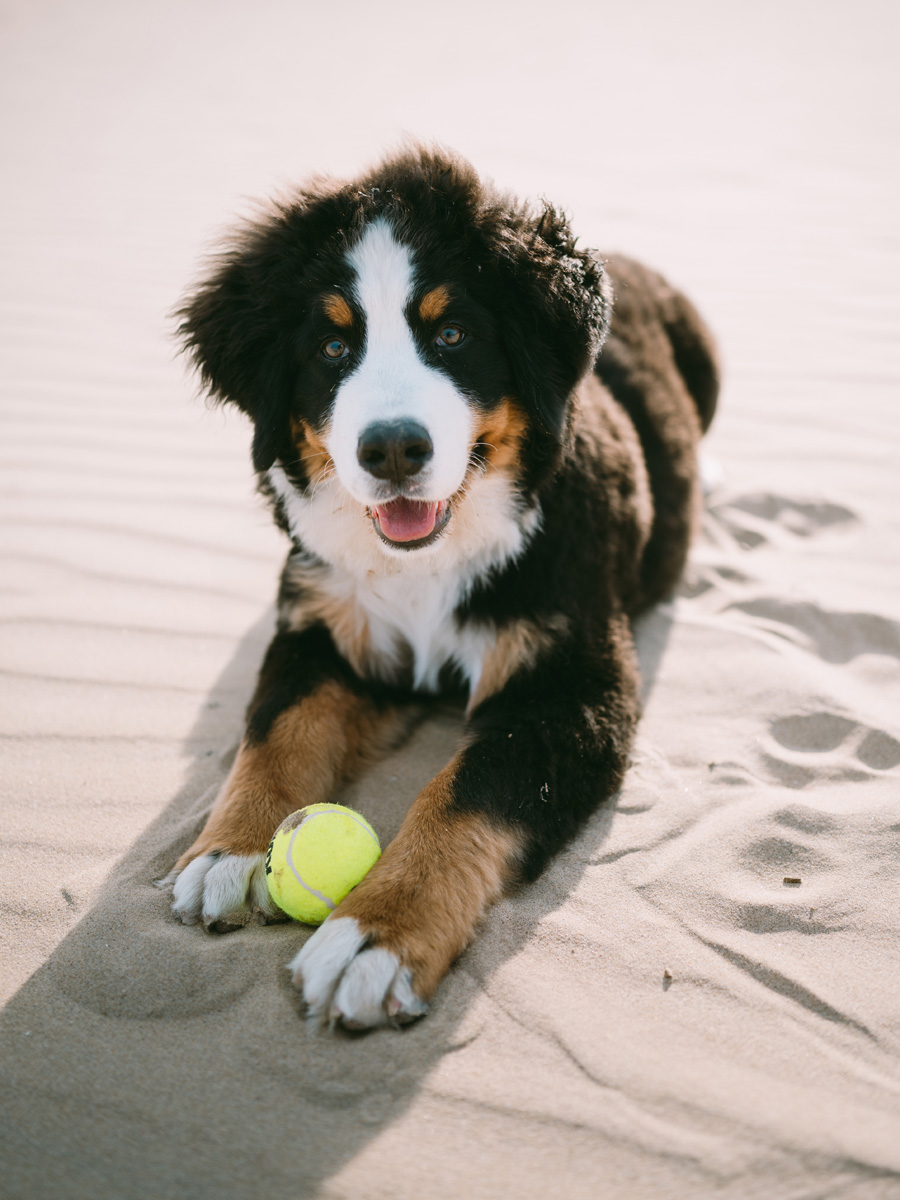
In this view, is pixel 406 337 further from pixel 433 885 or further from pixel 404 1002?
pixel 404 1002

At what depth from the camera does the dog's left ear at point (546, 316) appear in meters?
2.25

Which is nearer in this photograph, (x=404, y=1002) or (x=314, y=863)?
(x=404, y=1002)

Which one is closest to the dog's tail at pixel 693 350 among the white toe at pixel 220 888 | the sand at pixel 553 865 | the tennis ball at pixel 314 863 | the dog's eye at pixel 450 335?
the sand at pixel 553 865

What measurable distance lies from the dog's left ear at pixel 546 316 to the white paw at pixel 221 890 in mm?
1243

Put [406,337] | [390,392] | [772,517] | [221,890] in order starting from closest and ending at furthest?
[221,890], [390,392], [406,337], [772,517]

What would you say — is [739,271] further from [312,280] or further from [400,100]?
[400,100]

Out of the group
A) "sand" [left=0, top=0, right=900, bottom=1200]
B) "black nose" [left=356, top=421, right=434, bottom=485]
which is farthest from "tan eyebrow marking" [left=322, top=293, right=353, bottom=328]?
"sand" [left=0, top=0, right=900, bottom=1200]

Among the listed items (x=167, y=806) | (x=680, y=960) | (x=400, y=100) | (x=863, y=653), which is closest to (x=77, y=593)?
(x=167, y=806)

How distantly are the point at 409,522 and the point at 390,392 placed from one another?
0.33 metres

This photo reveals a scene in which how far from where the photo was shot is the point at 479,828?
1.97 m

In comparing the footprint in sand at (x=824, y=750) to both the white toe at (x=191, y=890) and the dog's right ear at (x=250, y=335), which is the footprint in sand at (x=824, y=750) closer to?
the white toe at (x=191, y=890)

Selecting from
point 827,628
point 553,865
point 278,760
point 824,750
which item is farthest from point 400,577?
point 827,628

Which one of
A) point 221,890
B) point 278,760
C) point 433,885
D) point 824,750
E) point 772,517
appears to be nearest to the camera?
point 433,885

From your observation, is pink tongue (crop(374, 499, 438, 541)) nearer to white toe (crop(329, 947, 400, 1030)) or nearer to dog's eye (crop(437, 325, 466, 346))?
dog's eye (crop(437, 325, 466, 346))
